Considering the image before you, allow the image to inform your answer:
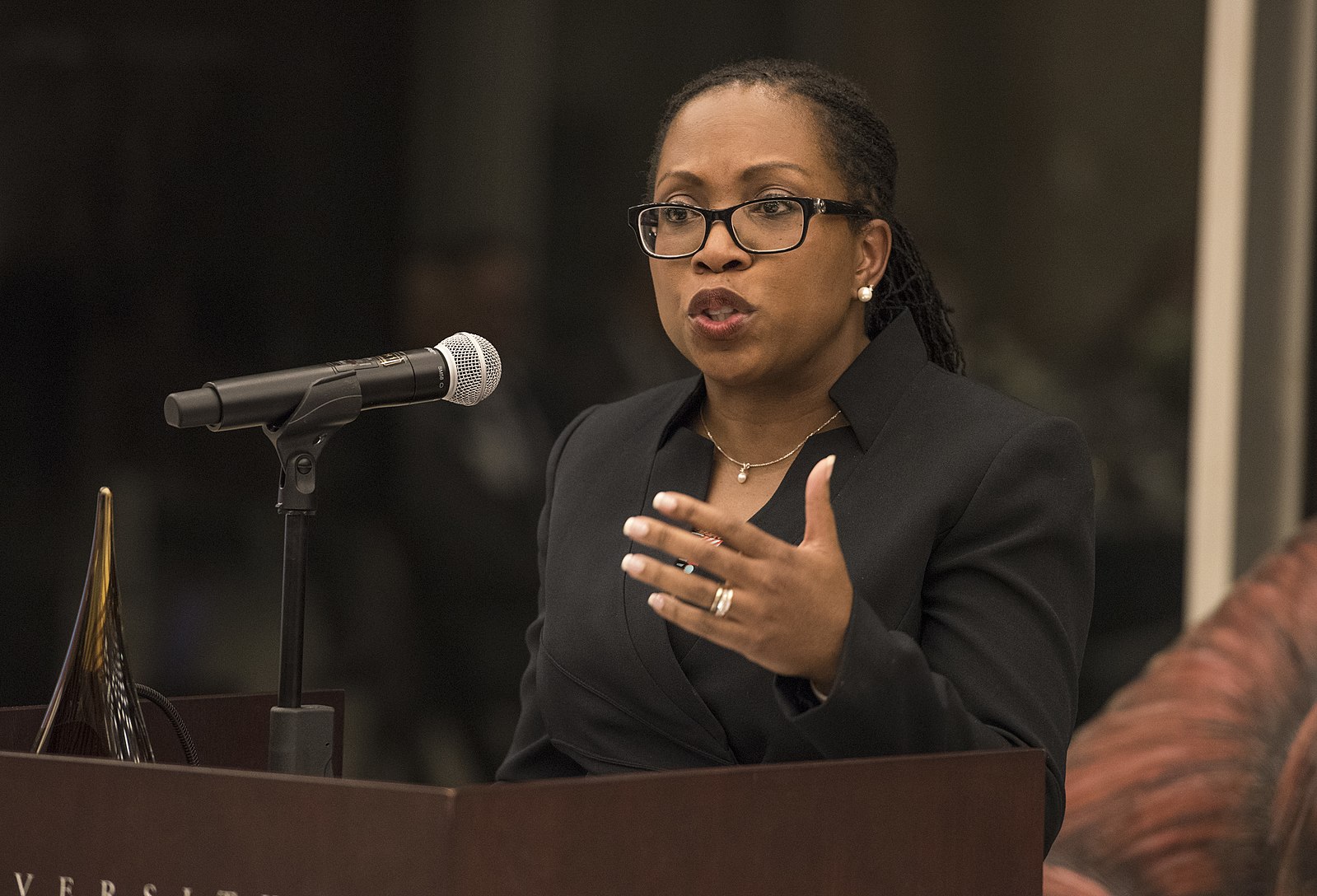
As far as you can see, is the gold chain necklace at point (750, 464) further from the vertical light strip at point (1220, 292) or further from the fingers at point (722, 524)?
the vertical light strip at point (1220, 292)

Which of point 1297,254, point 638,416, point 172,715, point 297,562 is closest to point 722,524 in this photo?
point 297,562

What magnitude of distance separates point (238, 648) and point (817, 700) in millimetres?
2940

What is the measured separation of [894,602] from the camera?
5.19ft

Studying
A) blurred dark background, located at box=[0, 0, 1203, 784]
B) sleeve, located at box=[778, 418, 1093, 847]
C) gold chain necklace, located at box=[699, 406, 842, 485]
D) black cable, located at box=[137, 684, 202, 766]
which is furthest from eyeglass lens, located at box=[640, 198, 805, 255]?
blurred dark background, located at box=[0, 0, 1203, 784]

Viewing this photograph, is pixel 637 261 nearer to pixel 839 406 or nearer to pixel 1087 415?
pixel 1087 415

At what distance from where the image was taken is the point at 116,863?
1152 mm

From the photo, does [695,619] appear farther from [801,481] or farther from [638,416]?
[638,416]

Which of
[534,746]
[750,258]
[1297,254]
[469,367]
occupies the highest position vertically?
[1297,254]

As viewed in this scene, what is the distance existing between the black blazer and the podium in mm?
112

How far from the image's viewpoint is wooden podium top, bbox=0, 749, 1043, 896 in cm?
104

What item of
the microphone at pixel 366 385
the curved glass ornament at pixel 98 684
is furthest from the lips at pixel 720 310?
the curved glass ornament at pixel 98 684

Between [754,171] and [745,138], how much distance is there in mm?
41

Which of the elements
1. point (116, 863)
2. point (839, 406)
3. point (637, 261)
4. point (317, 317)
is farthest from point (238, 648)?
point (116, 863)

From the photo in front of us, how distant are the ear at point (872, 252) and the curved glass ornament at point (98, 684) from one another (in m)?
0.83
